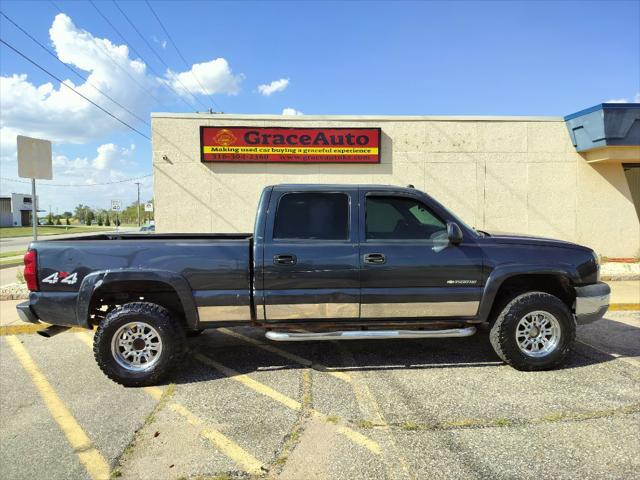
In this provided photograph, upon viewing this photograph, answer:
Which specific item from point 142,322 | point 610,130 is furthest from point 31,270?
point 610,130

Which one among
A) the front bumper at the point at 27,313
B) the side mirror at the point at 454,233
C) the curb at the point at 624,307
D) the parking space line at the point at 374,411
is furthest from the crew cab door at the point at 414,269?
the curb at the point at 624,307

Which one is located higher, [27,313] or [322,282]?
[322,282]

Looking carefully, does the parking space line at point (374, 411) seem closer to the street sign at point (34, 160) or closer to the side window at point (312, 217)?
the side window at point (312, 217)

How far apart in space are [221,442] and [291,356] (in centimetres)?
187

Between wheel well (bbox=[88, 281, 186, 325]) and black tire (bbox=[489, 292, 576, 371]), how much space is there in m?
3.32


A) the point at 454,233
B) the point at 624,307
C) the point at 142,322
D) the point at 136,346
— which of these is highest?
the point at 454,233

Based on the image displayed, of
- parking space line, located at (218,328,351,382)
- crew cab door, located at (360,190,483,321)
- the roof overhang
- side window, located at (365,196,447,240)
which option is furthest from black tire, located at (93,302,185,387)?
the roof overhang

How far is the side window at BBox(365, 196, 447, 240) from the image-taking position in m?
4.37

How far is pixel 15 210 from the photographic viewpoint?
8388 cm

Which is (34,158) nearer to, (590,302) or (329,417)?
(329,417)

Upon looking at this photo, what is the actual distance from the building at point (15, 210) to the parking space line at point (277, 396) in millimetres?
93354

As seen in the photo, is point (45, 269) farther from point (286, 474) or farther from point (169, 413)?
point (286, 474)

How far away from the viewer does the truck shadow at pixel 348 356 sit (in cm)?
451

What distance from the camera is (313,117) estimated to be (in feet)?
36.2
